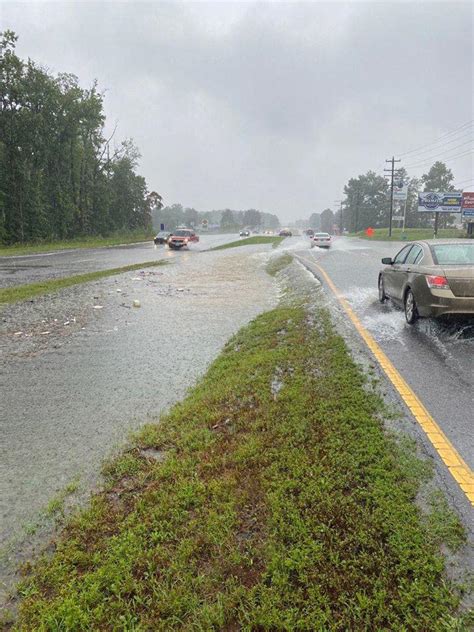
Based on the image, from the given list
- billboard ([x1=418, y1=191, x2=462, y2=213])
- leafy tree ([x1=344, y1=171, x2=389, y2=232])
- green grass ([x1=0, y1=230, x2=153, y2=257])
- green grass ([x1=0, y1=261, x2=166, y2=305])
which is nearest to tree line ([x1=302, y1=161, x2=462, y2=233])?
leafy tree ([x1=344, y1=171, x2=389, y2=232])

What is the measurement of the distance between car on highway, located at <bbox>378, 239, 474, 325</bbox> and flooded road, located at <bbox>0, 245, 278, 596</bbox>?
3.48 meters

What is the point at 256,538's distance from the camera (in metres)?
2.58

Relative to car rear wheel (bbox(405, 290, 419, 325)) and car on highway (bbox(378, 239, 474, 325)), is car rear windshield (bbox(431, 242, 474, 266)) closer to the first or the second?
car on highway (bbox(378, 239, 474, 325))

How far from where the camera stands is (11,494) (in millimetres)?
3311

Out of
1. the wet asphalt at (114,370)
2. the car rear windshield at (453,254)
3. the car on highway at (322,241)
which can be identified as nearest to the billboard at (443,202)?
the car on highway at (322,241)

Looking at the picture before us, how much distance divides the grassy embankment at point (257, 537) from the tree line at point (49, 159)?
1597 inches

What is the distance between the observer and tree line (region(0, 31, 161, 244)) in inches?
1544

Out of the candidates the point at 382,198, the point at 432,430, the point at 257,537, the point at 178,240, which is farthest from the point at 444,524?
the point at 382,198

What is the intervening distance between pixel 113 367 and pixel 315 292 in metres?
6.96

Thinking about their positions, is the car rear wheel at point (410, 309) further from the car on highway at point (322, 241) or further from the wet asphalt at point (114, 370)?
the car on highway at point (322, 241)

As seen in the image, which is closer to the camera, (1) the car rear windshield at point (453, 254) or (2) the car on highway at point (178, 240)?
(1) the car rear windshield at point (453, 254)

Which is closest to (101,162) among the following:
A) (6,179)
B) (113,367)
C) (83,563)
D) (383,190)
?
(6,179)

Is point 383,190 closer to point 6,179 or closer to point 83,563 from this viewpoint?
point 6,179

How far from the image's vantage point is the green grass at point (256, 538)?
2098 millimetres
